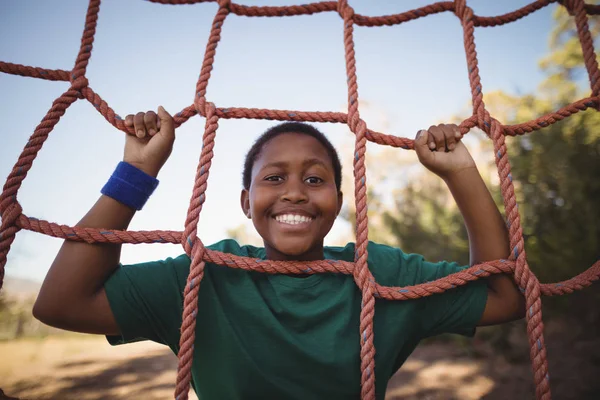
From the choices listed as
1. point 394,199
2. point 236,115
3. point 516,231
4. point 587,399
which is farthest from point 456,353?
point 236,115

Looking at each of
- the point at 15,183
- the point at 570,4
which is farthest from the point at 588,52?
the point at 15,183

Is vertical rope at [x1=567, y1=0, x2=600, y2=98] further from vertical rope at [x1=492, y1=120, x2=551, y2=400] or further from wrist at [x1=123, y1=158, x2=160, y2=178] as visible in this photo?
wrist at [x1=123, y1=158, x2=160, y2=178]

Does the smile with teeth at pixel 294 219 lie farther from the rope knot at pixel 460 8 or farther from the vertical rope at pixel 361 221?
the rope knot at pixel 460 8

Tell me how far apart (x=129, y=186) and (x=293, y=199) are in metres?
0.39

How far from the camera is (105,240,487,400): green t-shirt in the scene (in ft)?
2.55

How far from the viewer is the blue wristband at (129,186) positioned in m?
0.77

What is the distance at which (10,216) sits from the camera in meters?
0.77

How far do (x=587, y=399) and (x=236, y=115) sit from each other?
293 centimetres

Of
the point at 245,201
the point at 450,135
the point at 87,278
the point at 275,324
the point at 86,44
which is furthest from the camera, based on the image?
the point at 245,201

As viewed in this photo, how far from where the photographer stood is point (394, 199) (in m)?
4.27

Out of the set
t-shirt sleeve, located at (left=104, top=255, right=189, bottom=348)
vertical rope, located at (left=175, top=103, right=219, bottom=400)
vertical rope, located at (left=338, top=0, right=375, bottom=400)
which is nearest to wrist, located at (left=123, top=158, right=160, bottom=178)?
vertical rope, located at (left=175, top=103, right=219, bottom=400)

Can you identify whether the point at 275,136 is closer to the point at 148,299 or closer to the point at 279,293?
the point at 279,293

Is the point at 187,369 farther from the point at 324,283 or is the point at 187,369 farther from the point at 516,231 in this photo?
the point at 516,231

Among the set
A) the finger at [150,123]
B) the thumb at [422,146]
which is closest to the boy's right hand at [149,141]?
the finger at [150,123]
